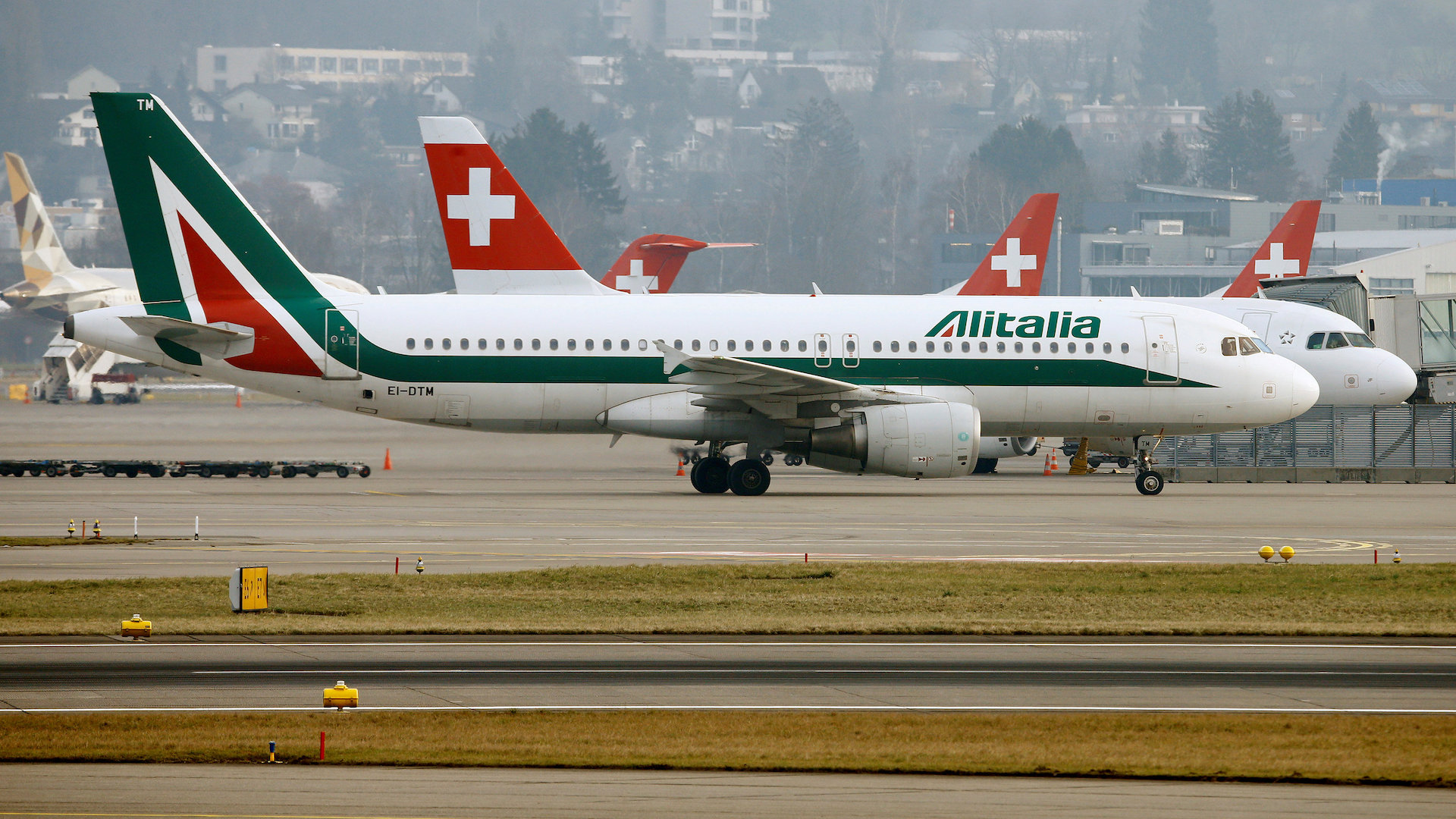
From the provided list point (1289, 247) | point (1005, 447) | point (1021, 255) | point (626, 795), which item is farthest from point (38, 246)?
point (626, 795)

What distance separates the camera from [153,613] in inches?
723

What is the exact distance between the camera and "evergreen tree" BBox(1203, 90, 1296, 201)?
624 feet

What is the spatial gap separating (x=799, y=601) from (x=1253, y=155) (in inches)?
7252

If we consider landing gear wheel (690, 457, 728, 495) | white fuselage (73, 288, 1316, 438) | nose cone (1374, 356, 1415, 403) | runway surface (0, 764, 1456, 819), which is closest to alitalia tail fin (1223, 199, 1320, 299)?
nose cone (1374, 356, 1415, 403)

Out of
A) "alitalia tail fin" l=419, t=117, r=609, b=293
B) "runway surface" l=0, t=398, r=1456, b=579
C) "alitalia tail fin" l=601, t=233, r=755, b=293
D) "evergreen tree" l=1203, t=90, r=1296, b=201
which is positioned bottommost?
"runway surface" l=0, t=398, r=1456, b=579

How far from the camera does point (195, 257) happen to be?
112ft

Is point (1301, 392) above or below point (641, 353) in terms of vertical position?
below

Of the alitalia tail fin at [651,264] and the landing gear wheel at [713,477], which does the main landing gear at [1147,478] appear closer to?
the landing gear wheel at [713,477]

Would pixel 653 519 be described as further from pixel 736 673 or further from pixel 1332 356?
pixel 1332 356

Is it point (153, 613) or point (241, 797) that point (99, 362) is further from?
point (241, 797)

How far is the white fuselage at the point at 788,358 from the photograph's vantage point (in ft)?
113

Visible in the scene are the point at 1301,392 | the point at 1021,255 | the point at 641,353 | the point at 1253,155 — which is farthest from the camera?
the point at 1253,155

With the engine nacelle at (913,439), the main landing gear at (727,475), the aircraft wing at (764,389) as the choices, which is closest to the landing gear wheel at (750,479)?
the main landing gear at (727,475)

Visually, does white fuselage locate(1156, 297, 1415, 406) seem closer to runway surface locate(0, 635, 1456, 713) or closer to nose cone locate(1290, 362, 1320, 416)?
nose cone locate(1290, 362, 1320, 416)
